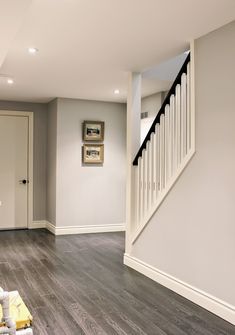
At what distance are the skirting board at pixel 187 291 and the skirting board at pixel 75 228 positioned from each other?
2093mm

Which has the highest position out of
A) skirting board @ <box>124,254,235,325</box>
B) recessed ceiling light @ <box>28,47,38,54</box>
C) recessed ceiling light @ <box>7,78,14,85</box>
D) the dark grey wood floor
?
recessed ceiling light @ <box>28,47,38,54</box>

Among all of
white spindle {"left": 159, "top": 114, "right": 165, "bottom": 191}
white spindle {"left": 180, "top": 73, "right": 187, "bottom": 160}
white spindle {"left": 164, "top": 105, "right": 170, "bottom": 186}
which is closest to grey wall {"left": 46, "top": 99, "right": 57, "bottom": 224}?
white spindle {"left": 159, "top": 114, "right": 165, "bottom": 191}

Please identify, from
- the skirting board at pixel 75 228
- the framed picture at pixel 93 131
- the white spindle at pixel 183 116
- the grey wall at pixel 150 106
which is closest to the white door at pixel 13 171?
the skirting board at pixel 75 228

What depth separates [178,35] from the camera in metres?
3.36

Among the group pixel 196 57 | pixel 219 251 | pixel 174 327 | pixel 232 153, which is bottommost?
pixel 174 327

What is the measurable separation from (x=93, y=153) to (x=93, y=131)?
0.39 meters

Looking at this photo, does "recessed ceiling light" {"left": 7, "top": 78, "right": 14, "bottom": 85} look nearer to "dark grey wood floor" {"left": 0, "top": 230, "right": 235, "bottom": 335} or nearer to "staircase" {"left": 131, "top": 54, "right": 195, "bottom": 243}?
"staircase" {"left": 131, "top": 54, "right": 195, "bottom": 243}

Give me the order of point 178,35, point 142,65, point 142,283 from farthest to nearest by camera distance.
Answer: point 142,65 → point 142,283 → point 178,35

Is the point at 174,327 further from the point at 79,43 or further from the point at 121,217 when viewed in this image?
the point at 121,217

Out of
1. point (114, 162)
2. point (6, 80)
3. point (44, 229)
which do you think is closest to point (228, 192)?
point (6, 80)

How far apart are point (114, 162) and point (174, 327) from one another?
4210 millimetres

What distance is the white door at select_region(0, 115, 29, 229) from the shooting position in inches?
268

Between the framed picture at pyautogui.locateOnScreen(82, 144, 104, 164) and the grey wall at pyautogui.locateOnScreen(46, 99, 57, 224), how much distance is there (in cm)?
53

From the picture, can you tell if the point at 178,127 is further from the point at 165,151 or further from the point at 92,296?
the point at 92,296
